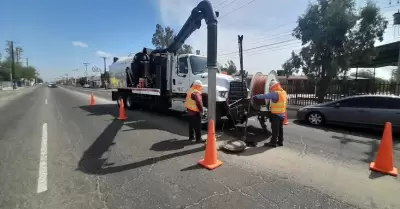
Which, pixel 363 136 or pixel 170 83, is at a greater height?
pixel 170 83

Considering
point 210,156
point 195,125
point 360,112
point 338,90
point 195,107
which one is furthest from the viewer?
point 338,90

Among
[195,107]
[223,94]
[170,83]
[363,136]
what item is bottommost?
[363,136]

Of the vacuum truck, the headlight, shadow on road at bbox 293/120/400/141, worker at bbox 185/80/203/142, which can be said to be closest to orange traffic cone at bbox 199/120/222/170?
worker at bbox 185/80/203/142

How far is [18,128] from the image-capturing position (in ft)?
27.6

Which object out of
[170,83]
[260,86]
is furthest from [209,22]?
[170,83]

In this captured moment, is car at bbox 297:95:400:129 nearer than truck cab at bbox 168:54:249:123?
Yes

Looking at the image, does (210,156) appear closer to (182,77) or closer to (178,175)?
(178,175)

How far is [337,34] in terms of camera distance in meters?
16.7

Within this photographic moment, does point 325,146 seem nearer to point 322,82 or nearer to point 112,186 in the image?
point 112,186

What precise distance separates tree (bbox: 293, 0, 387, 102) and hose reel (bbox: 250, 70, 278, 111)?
11.2 meters

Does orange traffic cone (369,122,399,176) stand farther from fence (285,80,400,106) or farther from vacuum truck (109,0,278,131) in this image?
fence (285,80,400,106)

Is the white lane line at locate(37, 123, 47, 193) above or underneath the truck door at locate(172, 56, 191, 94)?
underneath

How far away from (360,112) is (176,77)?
7.07 meters

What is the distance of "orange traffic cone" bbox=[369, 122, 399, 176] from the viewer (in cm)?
450
